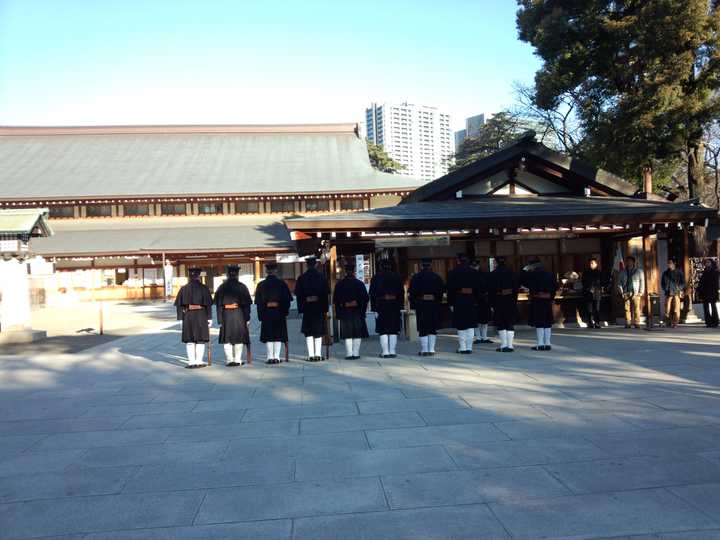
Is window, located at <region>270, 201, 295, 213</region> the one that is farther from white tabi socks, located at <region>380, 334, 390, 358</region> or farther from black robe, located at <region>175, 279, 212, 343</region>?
white tabi socks, located at <region>380, 334, 390, 358</region>

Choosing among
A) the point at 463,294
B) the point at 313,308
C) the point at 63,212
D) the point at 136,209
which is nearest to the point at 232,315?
the point at 313,308

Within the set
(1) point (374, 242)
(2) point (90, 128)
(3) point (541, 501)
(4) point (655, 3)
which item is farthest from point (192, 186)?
(3) point (541, 501)

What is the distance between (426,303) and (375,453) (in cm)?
483

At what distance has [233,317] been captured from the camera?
8.52 meters

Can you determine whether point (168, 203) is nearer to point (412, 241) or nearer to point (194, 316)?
point (412, 241)

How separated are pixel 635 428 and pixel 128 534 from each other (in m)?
4.18

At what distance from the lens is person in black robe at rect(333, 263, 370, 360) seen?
884cm

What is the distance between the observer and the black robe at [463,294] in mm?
8875

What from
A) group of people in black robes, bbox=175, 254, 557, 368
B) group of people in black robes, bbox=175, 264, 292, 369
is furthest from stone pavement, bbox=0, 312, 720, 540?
group of people in black robes, bbox=175, 254, 557, 368

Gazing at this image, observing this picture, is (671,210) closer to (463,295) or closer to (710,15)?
(463,295)

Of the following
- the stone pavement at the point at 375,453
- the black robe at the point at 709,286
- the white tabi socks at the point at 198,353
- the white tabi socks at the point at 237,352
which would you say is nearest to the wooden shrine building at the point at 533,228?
the black robe at the point at 709,286

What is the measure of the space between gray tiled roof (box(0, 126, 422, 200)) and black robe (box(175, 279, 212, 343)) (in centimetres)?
1926

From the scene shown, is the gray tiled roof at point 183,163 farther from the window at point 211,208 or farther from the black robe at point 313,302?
the black robe at point 313,302

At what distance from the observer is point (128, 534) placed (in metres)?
3.07
